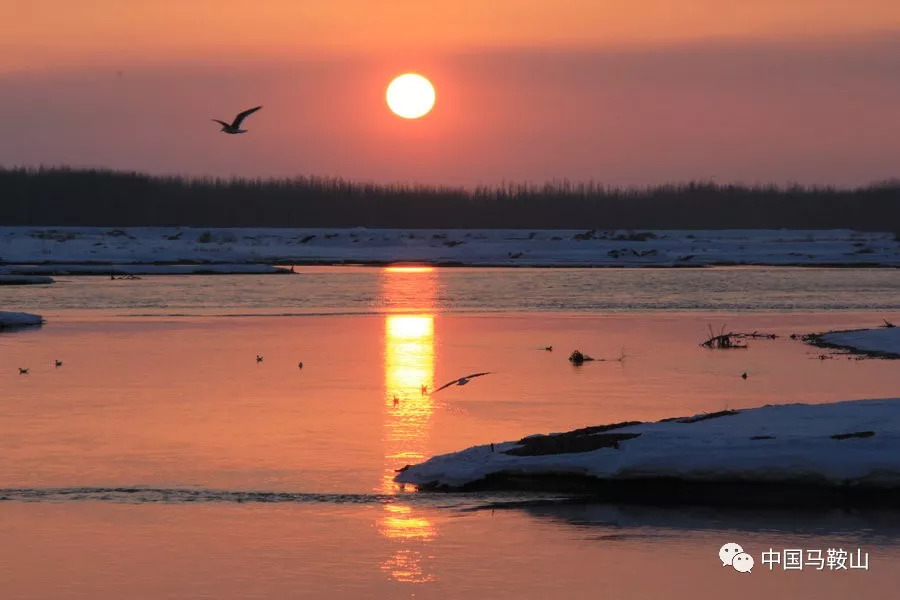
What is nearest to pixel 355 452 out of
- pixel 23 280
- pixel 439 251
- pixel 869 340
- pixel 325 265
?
pixel 869 340

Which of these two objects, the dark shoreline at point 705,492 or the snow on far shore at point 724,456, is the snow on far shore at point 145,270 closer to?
the snow on far shore at point 724,456

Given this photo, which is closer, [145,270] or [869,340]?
[869,340]

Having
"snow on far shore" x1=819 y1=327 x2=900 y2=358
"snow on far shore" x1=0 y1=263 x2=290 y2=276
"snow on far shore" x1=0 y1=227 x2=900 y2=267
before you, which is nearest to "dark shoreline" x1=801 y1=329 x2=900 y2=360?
"snow on far shore" x1=819 y1=327 x2=900 y2=358

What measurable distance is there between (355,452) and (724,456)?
3826 millimetres

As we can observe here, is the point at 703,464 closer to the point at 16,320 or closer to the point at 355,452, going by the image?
the point at 355,452

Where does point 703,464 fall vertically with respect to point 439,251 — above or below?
below

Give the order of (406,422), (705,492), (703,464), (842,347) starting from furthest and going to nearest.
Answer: (842,347) → (406,422) → (705,492) → (703,464)

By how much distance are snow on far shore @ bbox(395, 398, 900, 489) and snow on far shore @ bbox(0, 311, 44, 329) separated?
60.9 ft

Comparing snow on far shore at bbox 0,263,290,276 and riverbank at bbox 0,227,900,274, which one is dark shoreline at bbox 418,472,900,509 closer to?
snow on far shore at bbox 0,263,290,276

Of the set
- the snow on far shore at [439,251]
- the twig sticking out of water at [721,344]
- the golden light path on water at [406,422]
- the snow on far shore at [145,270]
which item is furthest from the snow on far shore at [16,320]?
the snow on far shore at [439,251]

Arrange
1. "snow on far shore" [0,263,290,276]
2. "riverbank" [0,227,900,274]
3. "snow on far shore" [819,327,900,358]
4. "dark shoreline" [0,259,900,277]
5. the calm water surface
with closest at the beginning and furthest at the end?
the calm water surface < "snow on far shore" [819,327,900,358] < "snow on far shore" [0,263,290,276] < "dark shoreline" [0,259,900,277] < "riverbank" [0,227,900,274]

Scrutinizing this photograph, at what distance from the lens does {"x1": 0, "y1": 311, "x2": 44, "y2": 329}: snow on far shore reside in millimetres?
28938

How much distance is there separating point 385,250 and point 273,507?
73063 mm

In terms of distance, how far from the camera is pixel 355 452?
13.7 m
